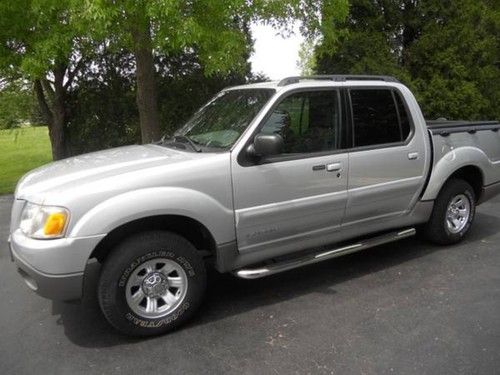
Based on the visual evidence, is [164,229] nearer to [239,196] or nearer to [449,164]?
[239,196]

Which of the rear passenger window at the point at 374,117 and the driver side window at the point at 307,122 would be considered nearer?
the driver side window at the point at 307,122

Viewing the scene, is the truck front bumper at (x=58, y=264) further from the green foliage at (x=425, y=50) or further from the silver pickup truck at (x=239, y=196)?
the green foliage at (x=425, y=50)

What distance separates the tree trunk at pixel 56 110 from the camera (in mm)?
10703

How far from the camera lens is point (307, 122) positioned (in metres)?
4.33

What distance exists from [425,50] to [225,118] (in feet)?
28.5

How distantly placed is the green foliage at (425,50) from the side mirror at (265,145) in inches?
310

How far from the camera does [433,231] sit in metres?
5.37

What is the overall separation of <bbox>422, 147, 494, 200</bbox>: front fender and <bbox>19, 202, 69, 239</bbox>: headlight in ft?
11.5

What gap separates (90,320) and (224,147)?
1781mm

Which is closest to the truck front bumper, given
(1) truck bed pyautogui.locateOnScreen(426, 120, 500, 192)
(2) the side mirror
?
(2) the side mirror

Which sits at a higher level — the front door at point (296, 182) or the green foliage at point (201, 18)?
the green foliage at point (201, 18)

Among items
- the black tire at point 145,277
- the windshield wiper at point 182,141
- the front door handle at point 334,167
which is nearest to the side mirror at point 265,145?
the windshield wiper at point 182,141

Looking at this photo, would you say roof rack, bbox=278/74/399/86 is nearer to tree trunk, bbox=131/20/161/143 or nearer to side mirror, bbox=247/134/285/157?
side mirror, bbox=247/134/285/157

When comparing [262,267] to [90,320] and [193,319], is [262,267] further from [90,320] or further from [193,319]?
[90,320]
